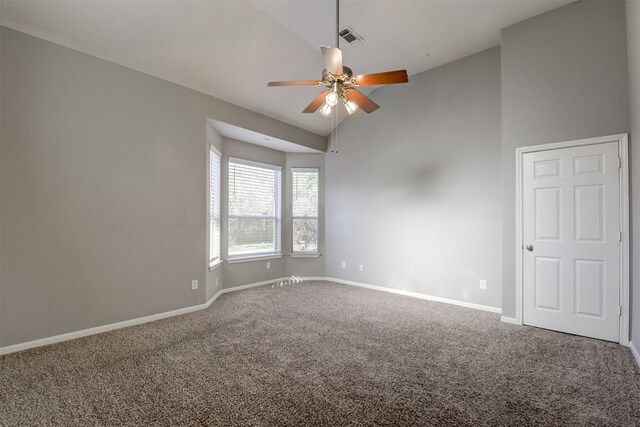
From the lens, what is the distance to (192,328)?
3355 mm

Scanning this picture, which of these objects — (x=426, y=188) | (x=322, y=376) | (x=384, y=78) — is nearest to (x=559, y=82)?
(x=426, y=188)

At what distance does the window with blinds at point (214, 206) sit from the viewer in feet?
14.7

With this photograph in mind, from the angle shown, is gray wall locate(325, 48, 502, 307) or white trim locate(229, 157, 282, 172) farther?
white trim locate(229, 157, 282, 172)

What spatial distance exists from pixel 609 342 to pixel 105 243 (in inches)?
213

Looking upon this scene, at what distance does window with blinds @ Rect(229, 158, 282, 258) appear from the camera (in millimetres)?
5238

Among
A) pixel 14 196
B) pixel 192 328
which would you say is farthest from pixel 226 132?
pixel 192 328

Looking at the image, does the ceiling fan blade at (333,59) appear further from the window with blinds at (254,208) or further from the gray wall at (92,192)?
the window with blinds at (254,208)

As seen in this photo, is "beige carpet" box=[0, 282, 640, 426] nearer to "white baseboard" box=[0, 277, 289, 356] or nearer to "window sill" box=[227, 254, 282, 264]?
"white baseboard" box=[0, 277, 289, 356]

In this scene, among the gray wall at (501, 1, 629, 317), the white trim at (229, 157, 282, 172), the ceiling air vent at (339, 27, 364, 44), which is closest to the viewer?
the gray wall at (501, 1, 629, 317)

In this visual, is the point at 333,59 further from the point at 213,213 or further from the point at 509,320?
the point at 509,320

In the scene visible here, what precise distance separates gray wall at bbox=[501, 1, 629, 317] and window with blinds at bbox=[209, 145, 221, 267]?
405 cm

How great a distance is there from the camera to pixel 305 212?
6.11 m

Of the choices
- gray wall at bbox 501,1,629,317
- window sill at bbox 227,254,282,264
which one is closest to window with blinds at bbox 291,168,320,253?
window sill at bbox 227,254,282,264

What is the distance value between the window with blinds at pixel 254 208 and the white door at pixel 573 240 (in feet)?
13.5
